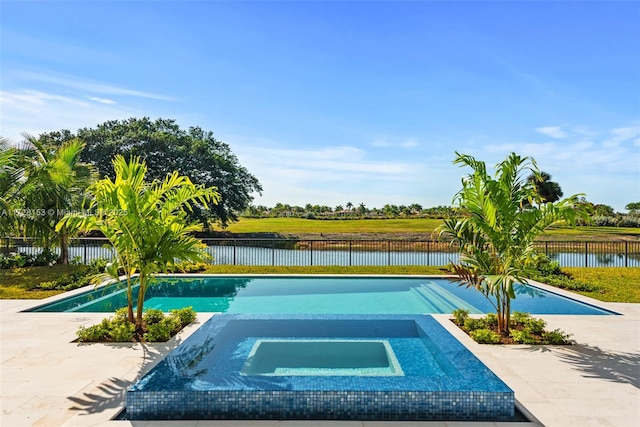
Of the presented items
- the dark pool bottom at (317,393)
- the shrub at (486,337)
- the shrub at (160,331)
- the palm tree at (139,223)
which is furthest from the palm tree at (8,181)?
the shrub at (486,337)

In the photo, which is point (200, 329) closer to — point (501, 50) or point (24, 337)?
point (24, 337)

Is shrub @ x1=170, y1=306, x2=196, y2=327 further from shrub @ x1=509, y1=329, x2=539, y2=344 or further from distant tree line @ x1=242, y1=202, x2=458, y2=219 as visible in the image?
distant tree line @ x1=242, y1=202, x2=458, y2=219

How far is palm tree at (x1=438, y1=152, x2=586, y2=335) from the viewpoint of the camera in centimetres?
589

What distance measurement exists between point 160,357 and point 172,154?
25.7 meters

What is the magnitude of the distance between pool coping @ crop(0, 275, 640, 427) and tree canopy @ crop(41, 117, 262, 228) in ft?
71.6

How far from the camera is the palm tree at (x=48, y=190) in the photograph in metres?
11.4

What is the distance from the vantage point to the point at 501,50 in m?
11.7

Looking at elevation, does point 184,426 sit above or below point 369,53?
below

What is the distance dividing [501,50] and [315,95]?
25.5 feet

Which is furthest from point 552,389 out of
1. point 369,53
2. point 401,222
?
point 401,222

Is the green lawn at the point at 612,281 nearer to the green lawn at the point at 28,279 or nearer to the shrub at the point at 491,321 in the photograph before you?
the shrub at the point at 491,321

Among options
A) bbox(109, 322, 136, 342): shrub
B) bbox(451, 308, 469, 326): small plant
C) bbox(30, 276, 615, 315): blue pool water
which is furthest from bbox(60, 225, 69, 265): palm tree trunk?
bbox(451, 308, 469, 326): small plant

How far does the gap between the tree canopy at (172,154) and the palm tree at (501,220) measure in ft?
75.7

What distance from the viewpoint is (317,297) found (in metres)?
9.98
